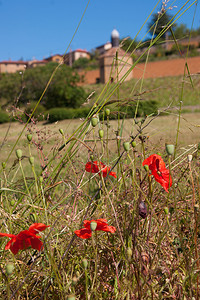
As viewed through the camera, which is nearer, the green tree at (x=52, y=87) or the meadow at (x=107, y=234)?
the meadow at (x=107, y=234)

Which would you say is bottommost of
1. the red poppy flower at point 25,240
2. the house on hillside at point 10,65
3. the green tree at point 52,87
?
the green tree at point 52,87

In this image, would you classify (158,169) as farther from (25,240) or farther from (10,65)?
(10,65)

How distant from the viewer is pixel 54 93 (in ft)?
59.1

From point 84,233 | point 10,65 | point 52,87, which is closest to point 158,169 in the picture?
point 84,233

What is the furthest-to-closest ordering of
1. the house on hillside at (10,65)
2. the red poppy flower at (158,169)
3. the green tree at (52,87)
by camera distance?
1. the house on hillside at (10,65)
2. the green tree at (52,87)
3. the red poppy flower at (158,169)

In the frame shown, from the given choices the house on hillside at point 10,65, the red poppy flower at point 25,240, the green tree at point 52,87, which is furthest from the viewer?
the house on hillside at point 10,65

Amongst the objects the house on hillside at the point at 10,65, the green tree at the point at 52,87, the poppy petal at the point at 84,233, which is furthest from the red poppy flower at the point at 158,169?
the house on hillside at the point at 10,65

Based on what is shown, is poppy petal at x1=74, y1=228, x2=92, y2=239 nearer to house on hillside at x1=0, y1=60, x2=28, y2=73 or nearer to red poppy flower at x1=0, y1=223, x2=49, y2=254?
red poppy flower at x1=0, y1=223, x2=49, y2=254

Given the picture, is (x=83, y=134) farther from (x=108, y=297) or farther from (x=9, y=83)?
(x=9, y=83)

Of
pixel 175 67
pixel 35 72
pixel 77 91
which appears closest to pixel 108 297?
pixel 77 91

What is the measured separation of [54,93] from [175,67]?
14.1 meters

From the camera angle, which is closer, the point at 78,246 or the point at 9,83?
the point at 78,246

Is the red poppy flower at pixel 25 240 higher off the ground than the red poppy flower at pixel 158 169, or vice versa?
the red poppy flower at pixel 158 169

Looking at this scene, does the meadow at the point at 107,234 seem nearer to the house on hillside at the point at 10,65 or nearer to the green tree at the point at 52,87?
the green tree at the point at 52,87
